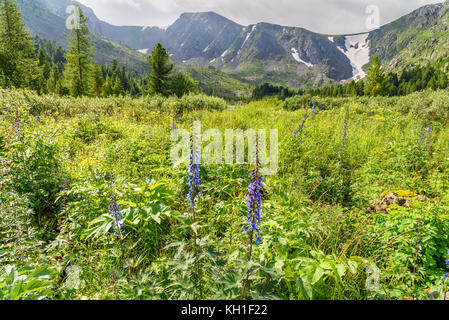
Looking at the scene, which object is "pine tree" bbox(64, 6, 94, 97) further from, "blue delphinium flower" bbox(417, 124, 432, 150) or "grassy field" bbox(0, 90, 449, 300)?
"blue delphinium flower" bbox(417, 124, 432, 150)

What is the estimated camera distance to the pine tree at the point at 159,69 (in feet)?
101

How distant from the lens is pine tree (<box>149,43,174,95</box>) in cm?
3075

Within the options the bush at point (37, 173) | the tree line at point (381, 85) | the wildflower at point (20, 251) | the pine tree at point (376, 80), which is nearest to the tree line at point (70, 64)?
the tree line at point (381, 85)

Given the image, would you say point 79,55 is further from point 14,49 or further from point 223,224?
point 223,224

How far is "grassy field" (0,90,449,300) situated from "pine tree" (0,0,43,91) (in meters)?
30.0

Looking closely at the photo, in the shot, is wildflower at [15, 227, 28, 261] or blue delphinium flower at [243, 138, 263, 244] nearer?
blue delphinium flower at [243, 138, 263, 244]

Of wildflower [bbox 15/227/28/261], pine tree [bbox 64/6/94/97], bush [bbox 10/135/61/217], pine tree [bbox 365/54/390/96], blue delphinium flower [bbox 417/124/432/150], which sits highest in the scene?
pine tree [bbox 64/6/94/97]

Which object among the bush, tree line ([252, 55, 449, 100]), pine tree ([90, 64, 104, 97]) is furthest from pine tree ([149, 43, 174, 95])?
the bush

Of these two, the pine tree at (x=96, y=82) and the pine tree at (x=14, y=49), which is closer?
the pine tree at (x=14, y=49)

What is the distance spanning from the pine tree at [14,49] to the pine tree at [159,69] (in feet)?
49.2

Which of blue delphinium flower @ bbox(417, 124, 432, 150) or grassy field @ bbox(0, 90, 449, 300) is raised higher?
blue delphinium flower @ bbox(417, 124, 432, 150)

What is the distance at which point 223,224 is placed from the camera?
347 centimetres

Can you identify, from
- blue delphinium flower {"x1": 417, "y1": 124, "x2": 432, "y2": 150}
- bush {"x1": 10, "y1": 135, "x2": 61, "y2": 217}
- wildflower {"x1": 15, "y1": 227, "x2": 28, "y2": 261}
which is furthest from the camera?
blue delphinium flower {"x1": 417, "y1": 124, "x2": 432, "y2": 150}

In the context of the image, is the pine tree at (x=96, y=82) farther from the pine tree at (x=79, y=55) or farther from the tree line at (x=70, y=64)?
the pine tree at (x=79, y=55)
